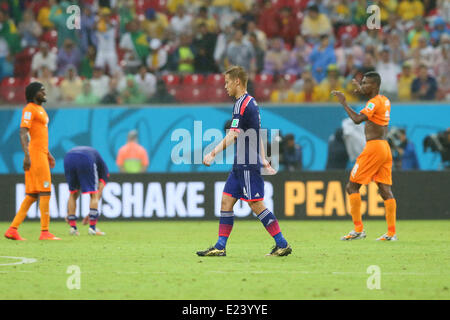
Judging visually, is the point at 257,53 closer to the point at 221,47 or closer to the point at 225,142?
the point at 221,47

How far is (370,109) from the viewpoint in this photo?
1221 cm

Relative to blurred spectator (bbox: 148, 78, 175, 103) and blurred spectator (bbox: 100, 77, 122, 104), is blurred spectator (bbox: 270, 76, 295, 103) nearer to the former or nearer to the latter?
blurred spectator (bbox: 148, 78, 175, 103)

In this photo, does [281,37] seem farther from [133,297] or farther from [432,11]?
[133,297]


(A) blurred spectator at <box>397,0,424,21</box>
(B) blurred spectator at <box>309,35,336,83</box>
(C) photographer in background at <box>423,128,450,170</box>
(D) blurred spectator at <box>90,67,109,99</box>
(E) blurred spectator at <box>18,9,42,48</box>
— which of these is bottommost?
(C) photographer in background at <box>423,128,450,170</box>

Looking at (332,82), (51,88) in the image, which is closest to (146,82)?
(51,88)

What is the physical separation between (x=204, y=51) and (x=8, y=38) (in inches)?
221

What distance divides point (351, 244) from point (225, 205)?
2825 millimetres

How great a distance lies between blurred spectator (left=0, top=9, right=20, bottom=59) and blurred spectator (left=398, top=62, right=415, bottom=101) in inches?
401

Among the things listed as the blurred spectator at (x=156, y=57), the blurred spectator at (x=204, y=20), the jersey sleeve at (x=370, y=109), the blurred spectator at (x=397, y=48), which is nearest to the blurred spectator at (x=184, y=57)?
the blurred spectator at (x=156, y=57)

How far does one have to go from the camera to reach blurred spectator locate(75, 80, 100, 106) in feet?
69.1

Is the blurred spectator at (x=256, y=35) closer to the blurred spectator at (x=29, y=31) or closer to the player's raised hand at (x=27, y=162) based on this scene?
the blurred spectator at (x=29, y=31)

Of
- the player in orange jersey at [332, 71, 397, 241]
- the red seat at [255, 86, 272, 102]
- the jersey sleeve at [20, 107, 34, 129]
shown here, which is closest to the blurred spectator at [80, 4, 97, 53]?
the red seat at [255, 86, 272, 102]

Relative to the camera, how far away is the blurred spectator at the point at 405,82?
65.6 feet

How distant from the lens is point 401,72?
Answer: 2022 cm
